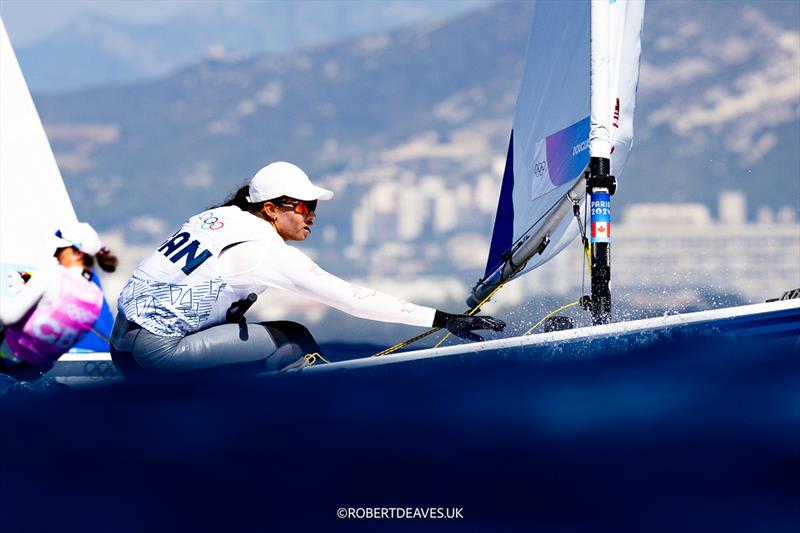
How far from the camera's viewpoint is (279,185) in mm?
3344

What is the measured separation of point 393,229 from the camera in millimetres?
164875

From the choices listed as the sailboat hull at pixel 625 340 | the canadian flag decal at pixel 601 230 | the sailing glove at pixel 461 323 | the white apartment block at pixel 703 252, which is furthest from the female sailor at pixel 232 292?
the white apartment block at pixel 703 252

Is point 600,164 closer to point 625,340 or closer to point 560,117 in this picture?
point 560,117

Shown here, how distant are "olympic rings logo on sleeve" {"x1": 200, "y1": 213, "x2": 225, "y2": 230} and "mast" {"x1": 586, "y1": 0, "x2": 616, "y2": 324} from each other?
134 centimetres

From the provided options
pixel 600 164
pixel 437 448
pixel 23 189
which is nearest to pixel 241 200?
pixel 437 448

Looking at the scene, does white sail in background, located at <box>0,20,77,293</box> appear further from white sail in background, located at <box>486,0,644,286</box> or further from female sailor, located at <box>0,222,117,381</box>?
white sail in background, located at <box>486,0,644,286</box>

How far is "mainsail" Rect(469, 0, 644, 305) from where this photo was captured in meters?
4.60

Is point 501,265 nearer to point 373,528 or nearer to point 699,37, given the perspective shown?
point 373,528

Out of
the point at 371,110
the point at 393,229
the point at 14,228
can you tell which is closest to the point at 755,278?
the point at 393,229

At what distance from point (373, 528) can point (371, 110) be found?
19733 cm

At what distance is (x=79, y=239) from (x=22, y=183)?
196 cm

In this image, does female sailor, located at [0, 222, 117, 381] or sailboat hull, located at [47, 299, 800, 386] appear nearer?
sailboat hull, located at [47, 299, 800, 386]

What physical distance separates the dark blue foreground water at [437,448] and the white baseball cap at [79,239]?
214 cm

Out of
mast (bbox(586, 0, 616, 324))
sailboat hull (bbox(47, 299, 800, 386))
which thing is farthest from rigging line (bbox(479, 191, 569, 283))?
sailboat hull (bbox(47, 299, 800, 386))
